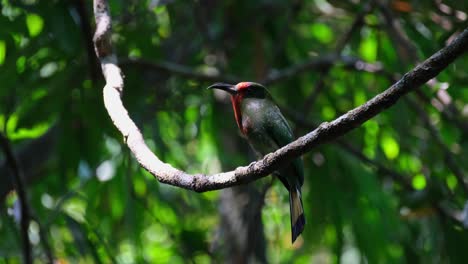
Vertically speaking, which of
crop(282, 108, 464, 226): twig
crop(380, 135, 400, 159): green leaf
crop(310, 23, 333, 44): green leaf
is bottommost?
crop(380, 135, 400, 159): green leaf

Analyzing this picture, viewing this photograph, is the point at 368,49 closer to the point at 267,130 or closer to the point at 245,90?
the point at 245,90

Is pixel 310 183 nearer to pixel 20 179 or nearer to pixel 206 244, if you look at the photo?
pixel 206 244

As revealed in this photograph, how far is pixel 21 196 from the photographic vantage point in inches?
145

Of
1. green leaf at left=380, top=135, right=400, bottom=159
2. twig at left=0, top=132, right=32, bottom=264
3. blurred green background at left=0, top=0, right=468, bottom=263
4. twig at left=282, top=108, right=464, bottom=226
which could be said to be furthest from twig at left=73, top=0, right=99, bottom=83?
green leaf at left=380, top=135, right=400, bottom=159

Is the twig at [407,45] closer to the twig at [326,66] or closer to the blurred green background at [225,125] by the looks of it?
the blurred green background at [225,125]

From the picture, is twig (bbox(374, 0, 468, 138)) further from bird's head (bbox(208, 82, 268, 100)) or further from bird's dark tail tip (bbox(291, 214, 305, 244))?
bird's dark tail tip (bbox(291, 214, 305, 244))

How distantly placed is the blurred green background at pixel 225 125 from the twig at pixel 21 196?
11 centimetres

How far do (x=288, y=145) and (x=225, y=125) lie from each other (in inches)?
116

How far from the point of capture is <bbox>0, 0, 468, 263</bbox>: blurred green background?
4.15 metres

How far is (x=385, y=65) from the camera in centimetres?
516

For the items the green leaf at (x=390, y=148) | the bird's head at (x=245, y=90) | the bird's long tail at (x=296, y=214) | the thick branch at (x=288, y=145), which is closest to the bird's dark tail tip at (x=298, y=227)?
the bird's long tail at (x=296, y=214)

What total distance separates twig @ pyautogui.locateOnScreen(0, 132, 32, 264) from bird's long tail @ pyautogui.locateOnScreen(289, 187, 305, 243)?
1.38 m

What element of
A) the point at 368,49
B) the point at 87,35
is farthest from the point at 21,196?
the point at 368,49

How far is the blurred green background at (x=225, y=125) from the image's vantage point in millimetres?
4148
